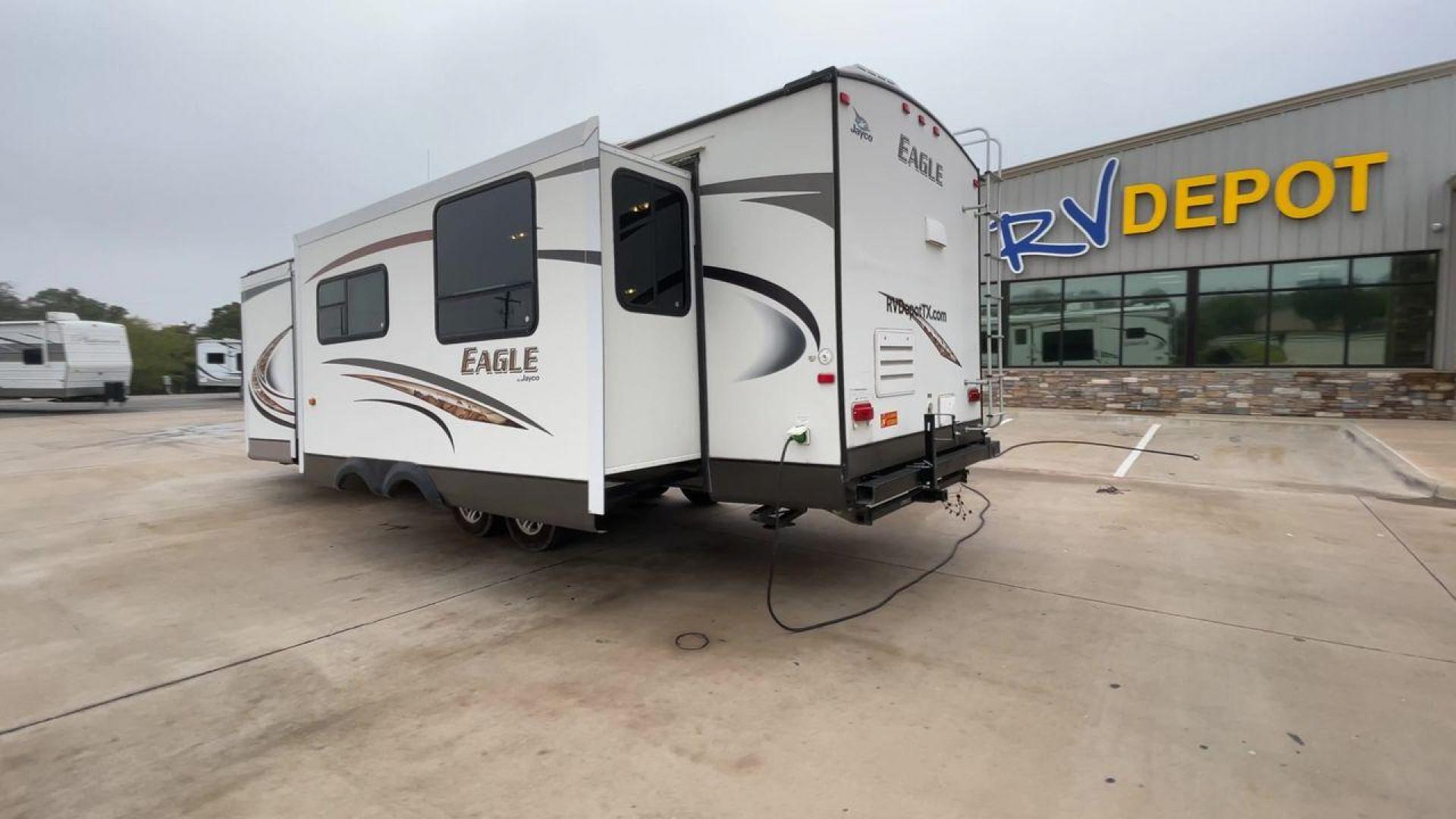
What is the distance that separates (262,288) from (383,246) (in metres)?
3.71

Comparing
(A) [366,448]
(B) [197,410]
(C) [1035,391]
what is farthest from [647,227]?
(B) [197,410]

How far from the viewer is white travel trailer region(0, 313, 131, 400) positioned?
67.4ft

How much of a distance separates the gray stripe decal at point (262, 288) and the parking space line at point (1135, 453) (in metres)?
10.3

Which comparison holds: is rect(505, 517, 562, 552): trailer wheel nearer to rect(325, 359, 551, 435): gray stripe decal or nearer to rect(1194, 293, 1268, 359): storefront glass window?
rect(325, 359, 551, 435): gray stripe decal

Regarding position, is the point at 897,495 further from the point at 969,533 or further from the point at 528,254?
the point at 528,254

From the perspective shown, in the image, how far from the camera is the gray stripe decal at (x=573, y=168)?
400cm

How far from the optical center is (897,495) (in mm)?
4312

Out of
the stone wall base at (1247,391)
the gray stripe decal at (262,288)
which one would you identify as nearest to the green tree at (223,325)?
the gray stripe decal at (262,288)

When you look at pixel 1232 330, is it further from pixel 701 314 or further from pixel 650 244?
pixel 650 244

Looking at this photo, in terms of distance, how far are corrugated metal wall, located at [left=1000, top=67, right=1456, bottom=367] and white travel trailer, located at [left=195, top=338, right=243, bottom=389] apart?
37485mm

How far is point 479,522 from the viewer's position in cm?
604

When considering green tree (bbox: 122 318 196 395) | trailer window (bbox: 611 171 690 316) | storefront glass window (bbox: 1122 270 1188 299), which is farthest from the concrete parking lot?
green tree (bbox: 122 318 196 395)

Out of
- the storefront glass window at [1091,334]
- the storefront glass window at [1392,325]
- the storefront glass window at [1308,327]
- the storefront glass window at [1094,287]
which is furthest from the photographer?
the storefront glass window at [1091,334]

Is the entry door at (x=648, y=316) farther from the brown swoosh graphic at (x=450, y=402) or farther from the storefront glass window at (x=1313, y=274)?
the storefront glass window at (x=1313, y=274)
